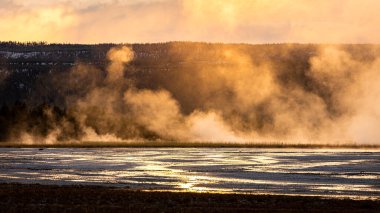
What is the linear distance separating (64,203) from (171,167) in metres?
32.8

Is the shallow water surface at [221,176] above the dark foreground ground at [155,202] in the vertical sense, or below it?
above

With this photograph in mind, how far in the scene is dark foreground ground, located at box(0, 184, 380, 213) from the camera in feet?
117

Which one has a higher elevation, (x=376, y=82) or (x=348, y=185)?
(x=376, y=82)

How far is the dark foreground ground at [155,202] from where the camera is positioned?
35719 millimetres

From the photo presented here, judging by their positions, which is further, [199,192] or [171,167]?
[171,167]

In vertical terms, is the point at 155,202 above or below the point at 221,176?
below

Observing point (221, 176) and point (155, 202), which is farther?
point (221, 176)

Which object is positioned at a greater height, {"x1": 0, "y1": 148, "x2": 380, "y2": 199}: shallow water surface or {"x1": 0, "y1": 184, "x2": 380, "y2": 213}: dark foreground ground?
{"x1": 0, "y1": 148, "x2": 380, "y2": 199}: shallow water surface

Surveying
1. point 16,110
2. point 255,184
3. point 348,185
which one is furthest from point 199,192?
point 16,110

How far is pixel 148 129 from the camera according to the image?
582 ft

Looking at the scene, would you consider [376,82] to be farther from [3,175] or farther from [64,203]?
[64,203]

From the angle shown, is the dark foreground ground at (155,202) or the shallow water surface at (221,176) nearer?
the dark foreground ground at (155,202)

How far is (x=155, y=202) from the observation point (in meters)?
38.5

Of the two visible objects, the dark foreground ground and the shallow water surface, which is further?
the shallow water surface
